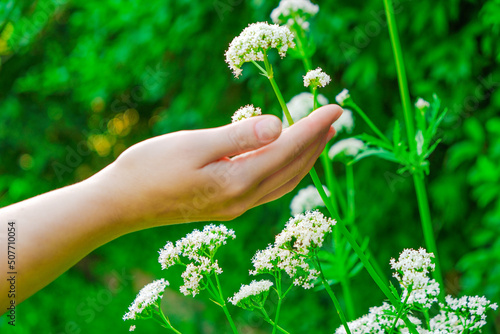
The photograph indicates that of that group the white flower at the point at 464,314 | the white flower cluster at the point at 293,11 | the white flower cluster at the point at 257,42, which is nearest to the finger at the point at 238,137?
the white flower cluster at the point at 257,42

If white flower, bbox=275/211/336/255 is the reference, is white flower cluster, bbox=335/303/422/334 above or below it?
below

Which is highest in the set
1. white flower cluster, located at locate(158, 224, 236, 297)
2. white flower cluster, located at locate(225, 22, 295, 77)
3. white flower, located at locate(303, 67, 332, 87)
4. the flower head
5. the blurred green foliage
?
the blurred green foliage

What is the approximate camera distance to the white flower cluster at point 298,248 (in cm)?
67

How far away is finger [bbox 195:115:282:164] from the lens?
66 cm

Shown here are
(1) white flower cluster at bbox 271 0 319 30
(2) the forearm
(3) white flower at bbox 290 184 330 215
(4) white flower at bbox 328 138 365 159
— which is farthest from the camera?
(3) white flower at bbox 290 184 330 215

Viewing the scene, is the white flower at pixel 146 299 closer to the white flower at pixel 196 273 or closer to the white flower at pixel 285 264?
the white flower at pixel 196 273

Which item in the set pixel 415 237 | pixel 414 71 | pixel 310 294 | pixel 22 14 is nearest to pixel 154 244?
pixel 310 294

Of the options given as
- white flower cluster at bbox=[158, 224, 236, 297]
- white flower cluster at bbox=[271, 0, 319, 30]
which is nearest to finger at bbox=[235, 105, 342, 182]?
white flower cluster at bbox=[158, 224, 236, 297]

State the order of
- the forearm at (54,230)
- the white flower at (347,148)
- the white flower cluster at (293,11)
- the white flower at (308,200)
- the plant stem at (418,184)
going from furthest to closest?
the white flower at (308,200) < the white flower at (347,148) < the white flower cluster at (293,11) < the plant stem at (418,184) < the forearm at (54,230)

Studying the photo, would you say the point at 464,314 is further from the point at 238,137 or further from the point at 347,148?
the point at 347,148

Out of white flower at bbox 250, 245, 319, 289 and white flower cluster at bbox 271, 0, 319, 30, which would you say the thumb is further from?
white flower cluster at bbox 271, 0, 319, 30

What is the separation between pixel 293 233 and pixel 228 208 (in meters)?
0.10

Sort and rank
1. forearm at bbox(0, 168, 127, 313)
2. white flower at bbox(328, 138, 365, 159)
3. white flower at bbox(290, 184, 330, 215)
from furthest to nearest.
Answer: white flower at bbox(290, 184, 330, 215) → white flower at bbox(328, 138, 365, 159) → forearm at bbox(0, 168, 127, 313)

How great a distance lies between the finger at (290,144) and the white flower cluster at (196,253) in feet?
0.33
